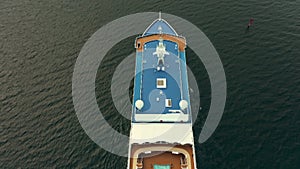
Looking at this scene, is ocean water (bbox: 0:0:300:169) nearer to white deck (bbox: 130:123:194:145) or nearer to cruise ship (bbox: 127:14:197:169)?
white deck (bbox: 130:123:194:145)

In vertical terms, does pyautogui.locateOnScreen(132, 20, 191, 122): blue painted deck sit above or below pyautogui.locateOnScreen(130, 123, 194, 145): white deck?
above

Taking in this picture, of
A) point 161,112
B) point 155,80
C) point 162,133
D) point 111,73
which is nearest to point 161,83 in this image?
point 155,80

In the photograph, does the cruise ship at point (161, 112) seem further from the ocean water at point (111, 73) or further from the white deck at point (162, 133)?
the ocean water at point (111, 73)

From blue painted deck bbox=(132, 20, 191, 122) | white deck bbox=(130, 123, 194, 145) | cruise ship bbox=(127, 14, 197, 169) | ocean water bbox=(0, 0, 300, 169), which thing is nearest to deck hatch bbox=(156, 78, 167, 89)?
cruise ship bbox=(127, 14, 197, 169)

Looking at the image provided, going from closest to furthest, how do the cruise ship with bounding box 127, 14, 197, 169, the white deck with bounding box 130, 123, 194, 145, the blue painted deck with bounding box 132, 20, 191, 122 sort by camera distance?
the cruise ship with bounding box 127, 14, 197, 169 → the white deck with bounding box 130, 123, 194, 145 → the blue painted deck with bounding box 132, 20, 191, 122

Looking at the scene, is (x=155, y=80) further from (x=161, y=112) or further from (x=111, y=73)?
(x=111, y=73)
